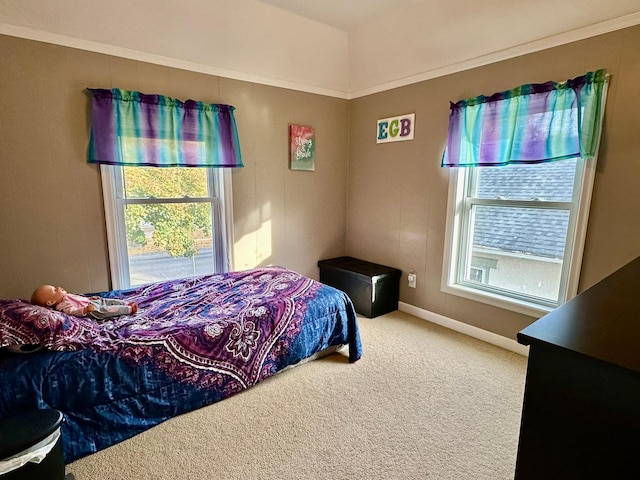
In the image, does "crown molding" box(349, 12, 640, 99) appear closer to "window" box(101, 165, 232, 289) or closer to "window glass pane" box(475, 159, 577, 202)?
"window glass pane" box(475, 159, 577, 202)

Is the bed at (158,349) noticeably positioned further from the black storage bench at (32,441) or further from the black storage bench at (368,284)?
the black storage bench at (368,284)

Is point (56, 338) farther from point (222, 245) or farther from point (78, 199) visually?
point (222, 245)

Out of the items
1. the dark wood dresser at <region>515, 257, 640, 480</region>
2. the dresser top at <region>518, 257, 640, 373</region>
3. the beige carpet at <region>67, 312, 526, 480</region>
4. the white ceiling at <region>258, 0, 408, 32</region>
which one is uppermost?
the white ceiling at <region>258, 0, 408, 32</region>

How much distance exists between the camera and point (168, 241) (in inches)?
120

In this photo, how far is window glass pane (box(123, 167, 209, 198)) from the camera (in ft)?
9.20

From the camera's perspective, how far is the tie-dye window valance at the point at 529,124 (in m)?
2.21

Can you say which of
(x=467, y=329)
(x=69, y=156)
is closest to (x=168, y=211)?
(x=69, y=156)

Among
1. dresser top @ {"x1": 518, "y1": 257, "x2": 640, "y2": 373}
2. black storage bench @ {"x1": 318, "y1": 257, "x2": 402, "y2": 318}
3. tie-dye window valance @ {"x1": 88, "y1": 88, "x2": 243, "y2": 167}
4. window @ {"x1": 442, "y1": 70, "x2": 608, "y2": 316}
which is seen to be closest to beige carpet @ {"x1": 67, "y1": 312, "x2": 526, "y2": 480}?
window @ {"x1": 442, "y1": 70, "x2": 608, "y2": 316}

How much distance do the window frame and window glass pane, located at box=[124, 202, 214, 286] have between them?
86.9 inches

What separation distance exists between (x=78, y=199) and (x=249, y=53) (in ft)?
6.04

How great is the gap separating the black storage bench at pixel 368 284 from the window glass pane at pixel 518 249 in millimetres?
740

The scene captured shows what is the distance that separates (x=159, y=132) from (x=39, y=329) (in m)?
1.65

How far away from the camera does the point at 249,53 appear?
3.05 meters

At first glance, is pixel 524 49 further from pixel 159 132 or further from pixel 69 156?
pixel 69 156
